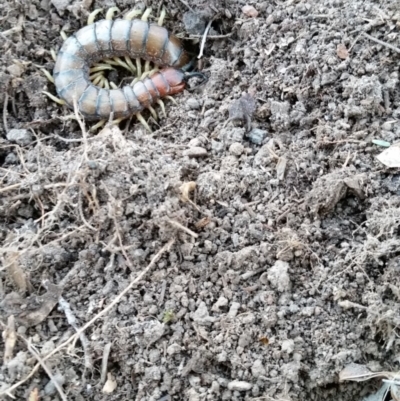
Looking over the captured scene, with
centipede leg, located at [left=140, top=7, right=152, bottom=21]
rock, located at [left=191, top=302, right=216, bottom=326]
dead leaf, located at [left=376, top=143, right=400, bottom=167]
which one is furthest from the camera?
centipede leg, located at [left=140, top=7, right=152, bottom=21]

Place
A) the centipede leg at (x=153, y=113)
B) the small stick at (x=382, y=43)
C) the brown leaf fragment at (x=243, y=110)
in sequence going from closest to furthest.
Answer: the small stick at (x=382, y=43) → the brown leaf fragment at (x=243, y=110) → the centipede leg at (x=153, y=113)

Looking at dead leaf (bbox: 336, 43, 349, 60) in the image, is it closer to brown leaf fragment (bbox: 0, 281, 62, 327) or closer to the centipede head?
the centipede head

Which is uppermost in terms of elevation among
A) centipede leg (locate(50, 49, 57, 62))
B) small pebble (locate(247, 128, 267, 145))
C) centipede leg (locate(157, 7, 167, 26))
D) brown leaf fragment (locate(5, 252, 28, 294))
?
centipede leg (locate(157, 7, 167, 26))

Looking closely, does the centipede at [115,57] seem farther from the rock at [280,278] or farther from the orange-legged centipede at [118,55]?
the rock at [280,278]

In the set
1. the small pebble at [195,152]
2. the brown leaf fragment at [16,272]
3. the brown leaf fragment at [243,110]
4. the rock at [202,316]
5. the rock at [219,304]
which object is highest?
the brown leaf fragment at [243,110]

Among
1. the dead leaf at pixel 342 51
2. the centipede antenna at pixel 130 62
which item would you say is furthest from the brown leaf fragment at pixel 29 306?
the dead leaf at pixel 342 51

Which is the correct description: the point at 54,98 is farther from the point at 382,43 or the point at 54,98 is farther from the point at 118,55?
the point at 382,43

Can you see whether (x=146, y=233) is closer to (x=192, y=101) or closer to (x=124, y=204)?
(x=124, y=204)

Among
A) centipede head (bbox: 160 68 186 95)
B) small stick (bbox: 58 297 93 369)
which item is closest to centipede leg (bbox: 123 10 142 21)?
centipede head (bbox: 160 68 186 95)
